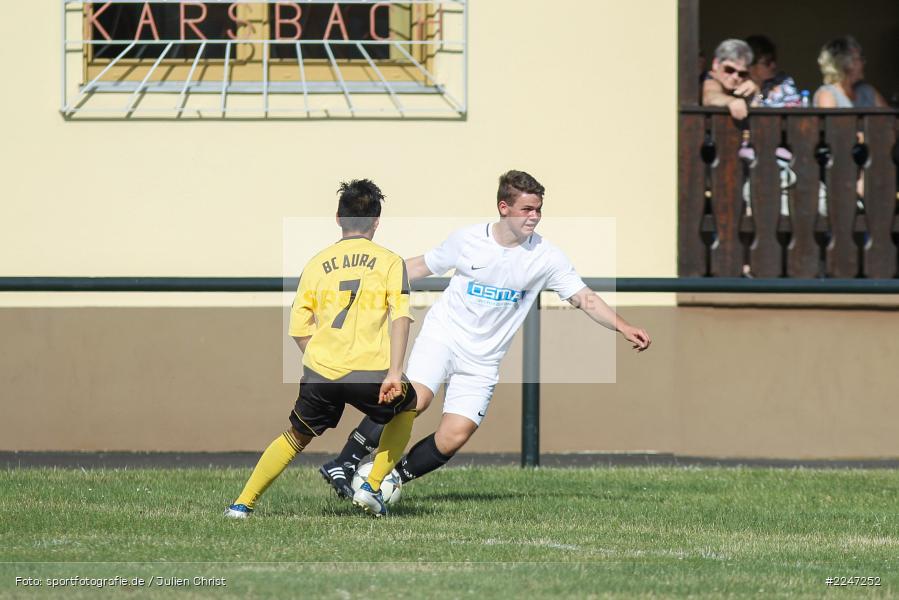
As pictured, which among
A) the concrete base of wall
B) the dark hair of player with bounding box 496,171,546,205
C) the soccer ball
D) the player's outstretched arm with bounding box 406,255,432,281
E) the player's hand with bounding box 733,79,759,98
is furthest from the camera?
the player's hand with bounding box 733,79,759,98

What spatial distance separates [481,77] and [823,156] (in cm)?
267

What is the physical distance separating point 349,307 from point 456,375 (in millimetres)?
1293

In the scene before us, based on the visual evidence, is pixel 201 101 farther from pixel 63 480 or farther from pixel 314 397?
pixel 314 397

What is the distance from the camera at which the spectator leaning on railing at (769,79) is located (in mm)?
12445

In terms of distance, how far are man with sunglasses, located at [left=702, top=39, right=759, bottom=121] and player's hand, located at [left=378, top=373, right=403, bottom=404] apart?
546cm

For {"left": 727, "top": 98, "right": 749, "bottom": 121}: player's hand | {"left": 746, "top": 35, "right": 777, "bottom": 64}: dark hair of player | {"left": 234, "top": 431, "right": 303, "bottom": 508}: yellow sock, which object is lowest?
{"left": 234, "top": 431, "right": 303, "bottom": 508}: yellow sock

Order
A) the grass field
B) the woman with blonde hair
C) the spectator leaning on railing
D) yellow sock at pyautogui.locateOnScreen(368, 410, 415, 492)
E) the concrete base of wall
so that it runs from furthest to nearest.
A: 1. the woman with blonde hair
2. the spectator leaning on railing
3. the concrete base of wall
4. yellow sock at pyautogui.locateOnScreen(368, 410, 415, 492)
5. the grass field

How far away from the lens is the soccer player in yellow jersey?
7.50m

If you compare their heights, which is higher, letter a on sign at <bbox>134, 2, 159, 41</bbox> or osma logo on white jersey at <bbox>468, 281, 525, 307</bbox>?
letter a on sign at <bbox>134, 2, 159, 41</bbox>

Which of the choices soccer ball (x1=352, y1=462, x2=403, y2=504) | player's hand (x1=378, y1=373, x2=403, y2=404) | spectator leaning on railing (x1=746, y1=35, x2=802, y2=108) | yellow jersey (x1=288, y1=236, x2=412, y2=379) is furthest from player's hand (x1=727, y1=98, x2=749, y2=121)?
player's hand (x1=378, y1=373, x2=403, y2=404)

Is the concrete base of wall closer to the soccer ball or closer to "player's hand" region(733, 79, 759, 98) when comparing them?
"player's hand" region(733, 79, 759, 98)

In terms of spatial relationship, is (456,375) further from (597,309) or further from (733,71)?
(733,71)

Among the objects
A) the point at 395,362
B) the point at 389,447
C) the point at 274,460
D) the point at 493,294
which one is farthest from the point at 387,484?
the point at 493,294

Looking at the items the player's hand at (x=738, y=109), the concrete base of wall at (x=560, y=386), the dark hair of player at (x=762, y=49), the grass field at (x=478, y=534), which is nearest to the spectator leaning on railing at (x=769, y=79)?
the dark hair of player at (x=762, y=49)
